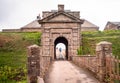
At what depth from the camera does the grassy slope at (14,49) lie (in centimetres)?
3560

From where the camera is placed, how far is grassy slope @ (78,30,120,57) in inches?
1552

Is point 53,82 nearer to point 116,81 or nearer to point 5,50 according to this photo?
point 116,81

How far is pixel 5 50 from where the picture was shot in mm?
39500

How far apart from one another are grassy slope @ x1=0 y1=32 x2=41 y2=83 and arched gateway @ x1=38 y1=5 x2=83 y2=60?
171 cm

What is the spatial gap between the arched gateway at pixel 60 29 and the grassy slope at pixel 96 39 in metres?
1.27

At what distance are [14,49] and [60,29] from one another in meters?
6.90

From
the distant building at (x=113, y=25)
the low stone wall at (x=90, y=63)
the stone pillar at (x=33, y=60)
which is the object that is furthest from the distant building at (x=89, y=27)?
the stone pillar at (x=33, y=60)

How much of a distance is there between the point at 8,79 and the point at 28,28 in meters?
26.1

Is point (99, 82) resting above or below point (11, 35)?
below

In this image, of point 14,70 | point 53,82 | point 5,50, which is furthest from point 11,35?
point 53,82

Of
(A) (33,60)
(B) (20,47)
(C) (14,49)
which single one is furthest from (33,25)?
(A) (33,60)

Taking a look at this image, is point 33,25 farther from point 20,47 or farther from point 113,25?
point 113,25

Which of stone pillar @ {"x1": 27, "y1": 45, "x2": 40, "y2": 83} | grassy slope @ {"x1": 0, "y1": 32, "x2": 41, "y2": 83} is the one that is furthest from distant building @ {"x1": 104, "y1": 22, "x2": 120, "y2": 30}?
stone pillar @ {"x1": 27, "y1": 45, "x2": 40, "y2": 83}

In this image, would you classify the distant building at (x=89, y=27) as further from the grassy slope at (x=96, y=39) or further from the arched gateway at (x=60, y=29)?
the arched gateway at (x=60, y=29)
